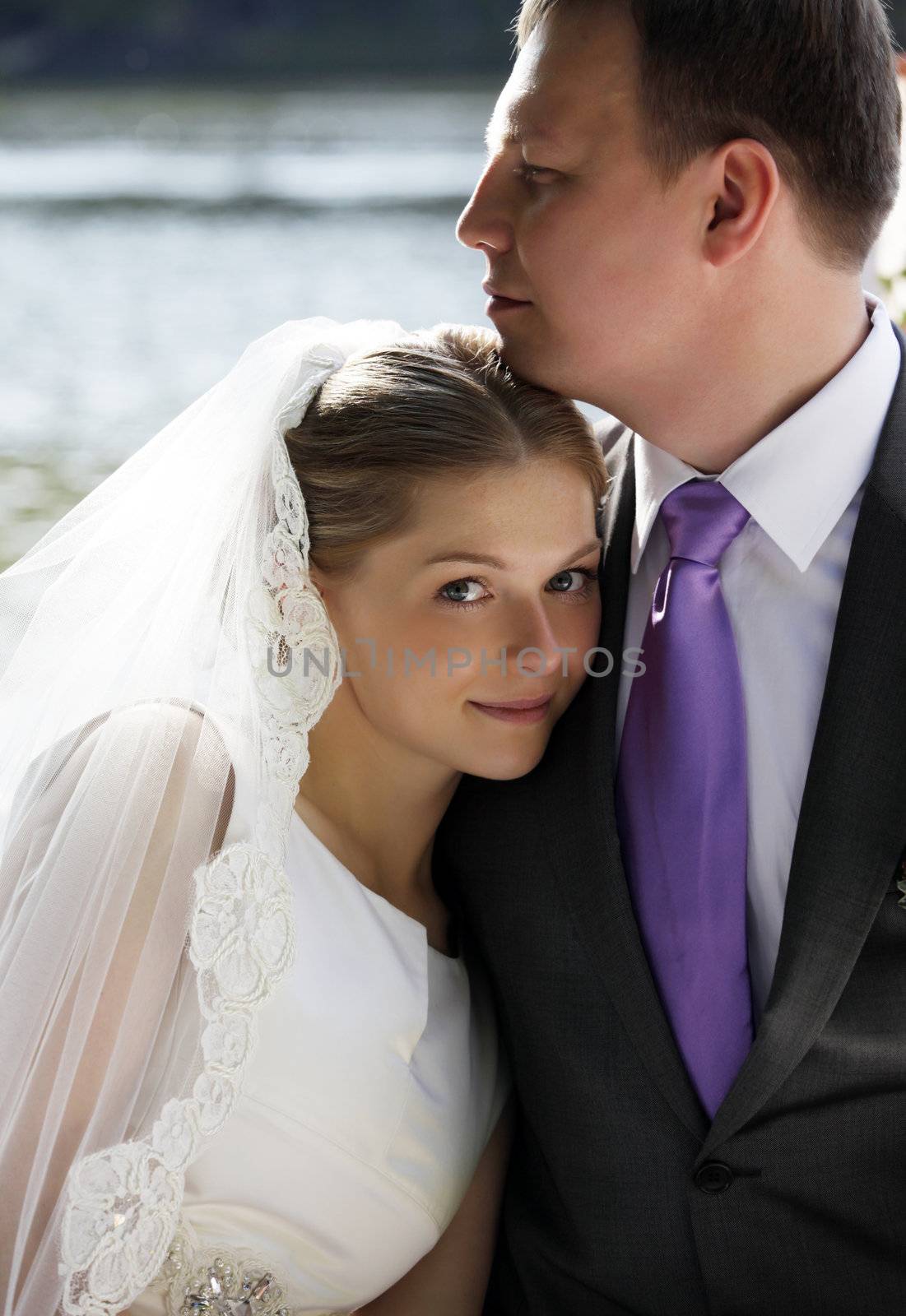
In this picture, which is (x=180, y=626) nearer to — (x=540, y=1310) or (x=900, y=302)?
(x=540, y=1310)

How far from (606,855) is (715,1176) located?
0.39 meters

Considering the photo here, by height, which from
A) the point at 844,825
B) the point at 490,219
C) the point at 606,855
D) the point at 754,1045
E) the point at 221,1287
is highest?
the point at 490,219

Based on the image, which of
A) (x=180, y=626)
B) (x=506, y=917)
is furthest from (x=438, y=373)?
(x=506, y=917)

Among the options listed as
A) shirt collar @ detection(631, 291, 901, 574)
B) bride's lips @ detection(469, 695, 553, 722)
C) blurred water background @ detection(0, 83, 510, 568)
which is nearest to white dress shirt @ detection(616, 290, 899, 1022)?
shirt collar @ detection(631, 291, 901, 574)

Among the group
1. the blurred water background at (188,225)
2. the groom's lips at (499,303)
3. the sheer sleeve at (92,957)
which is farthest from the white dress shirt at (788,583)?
the blurred water background at (188,225)

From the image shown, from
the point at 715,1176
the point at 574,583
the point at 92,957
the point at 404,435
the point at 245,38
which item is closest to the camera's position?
the point at 92,957

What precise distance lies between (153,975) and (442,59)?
674 centimetres

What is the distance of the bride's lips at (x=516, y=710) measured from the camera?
172 centimetres

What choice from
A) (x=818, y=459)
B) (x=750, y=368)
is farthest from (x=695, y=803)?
(x=750, y=368)

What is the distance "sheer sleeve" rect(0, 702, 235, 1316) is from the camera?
4.63ft

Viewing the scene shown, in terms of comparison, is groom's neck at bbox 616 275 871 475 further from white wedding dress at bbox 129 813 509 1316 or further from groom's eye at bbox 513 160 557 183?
white wedding dress at bbox 129 813 509 1316

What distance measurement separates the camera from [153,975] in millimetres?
1479

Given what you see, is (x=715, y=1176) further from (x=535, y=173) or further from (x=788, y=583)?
(x=535, y=173)

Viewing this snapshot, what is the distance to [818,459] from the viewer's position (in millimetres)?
1673
